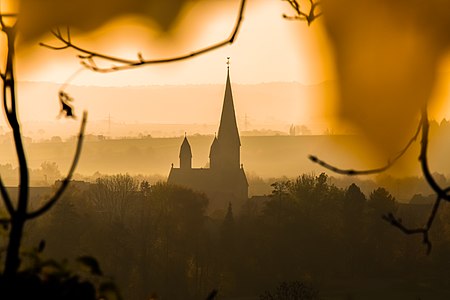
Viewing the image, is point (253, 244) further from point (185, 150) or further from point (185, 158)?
point (185, 150)

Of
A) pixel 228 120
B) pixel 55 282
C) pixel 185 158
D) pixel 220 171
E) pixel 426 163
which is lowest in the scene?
pixel 55 282

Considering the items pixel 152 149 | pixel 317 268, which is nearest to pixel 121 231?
pixel 317 268

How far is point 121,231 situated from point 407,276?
1233cm

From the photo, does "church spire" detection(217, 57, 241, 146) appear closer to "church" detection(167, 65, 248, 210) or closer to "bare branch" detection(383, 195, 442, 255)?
"church" detection(167, 65, 248, 210)

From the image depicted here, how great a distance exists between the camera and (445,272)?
4388cm

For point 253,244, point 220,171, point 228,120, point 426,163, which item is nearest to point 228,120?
point 228,120

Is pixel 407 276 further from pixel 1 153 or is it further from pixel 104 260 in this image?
pixel 1 153

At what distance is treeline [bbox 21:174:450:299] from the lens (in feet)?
131

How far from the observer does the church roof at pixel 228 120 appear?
73938mm

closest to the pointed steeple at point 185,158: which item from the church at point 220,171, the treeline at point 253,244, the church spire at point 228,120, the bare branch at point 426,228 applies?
the church at point 220,171

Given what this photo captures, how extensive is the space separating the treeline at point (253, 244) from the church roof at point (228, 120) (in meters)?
20.4

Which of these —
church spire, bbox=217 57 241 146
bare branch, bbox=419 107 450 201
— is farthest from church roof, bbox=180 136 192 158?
bare branch, bbox=419 107 450 201

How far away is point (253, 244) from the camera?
4503 cm

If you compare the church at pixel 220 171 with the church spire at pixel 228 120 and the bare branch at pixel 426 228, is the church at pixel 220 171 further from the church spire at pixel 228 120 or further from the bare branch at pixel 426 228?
the bare branch at pixel 426 228
